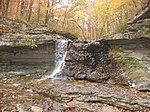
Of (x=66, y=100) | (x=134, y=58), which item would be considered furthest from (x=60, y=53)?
(x=66, y=100)

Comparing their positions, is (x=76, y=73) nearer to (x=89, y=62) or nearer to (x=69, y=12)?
(x=89, y=62)

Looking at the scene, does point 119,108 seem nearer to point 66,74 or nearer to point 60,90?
point 60,90

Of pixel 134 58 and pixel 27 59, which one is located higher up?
pixel 134 58

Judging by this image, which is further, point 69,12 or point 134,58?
point 69,12

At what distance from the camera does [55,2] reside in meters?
22.0

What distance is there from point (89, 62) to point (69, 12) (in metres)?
13.6

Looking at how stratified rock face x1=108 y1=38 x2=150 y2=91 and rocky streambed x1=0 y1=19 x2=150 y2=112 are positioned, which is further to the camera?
stratified rock face x1=108 y1=38 x2=150 y2=91

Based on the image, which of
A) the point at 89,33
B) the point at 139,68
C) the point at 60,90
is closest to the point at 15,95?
the point at 60,90

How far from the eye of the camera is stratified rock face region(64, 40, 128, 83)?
39.8 feet

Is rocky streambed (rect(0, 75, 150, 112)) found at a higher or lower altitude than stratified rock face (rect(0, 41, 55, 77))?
lower

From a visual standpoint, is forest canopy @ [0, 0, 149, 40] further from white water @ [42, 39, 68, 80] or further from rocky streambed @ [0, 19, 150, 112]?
rocky streambed @ [0, 19, 150, 112]

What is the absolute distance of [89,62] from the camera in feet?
42.1

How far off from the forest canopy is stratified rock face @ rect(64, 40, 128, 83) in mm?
3860

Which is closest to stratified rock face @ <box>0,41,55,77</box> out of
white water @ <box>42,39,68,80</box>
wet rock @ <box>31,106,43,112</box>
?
white water @ <box>42,39,68,80</box>
